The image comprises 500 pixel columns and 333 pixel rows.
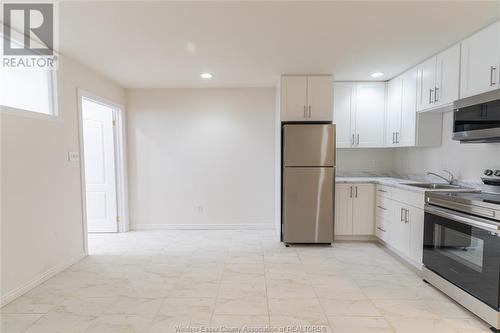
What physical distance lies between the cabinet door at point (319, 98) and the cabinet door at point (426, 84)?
1.07 m

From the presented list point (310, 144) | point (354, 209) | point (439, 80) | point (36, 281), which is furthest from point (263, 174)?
point (36, 281)

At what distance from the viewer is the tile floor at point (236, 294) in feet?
6.66

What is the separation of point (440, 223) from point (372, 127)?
1935 mm

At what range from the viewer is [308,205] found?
143 inches

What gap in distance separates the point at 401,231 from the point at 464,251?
918 millimetres

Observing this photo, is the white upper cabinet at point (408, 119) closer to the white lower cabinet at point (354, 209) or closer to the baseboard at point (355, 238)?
the white lower cabinet at point (354, 209)

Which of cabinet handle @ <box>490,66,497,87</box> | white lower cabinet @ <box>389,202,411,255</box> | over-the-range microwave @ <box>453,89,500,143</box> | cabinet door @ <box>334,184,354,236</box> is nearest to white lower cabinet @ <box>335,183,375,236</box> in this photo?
cabinet door @ <box>334,184,354,236</box>

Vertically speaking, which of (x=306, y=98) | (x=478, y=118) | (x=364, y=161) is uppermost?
(x=306, y=98)

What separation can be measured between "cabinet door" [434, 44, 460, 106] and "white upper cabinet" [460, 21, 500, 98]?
0.22 ft

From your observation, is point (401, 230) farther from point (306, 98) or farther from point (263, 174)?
point (263, 174)

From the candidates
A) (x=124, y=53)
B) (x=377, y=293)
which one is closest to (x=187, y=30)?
(x=124, y=53)

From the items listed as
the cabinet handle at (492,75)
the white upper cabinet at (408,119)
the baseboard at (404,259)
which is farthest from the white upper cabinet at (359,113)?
the cabinet handle at (492,75)

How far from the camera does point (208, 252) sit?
11.5 ft

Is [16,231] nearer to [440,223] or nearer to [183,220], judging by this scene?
[183,220]
